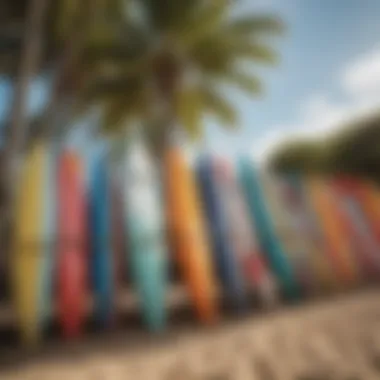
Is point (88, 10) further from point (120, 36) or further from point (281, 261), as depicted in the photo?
point (281, 261)

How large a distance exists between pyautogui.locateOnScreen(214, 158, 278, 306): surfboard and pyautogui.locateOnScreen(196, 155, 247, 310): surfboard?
0.07 feet

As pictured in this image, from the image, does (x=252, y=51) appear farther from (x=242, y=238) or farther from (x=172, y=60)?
(x=242, y=238)

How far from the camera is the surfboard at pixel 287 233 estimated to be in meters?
2.68

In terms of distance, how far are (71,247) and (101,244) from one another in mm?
130

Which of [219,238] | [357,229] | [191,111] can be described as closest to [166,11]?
[191,111]

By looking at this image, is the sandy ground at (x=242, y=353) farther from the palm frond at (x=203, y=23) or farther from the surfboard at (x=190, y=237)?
the palm frond at (x=203, y=23)

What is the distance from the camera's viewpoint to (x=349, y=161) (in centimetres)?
496

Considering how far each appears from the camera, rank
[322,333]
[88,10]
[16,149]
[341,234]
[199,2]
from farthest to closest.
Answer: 1. [199,2]
2. [88,10]
3. [16,149]
4. [341,234]
5. [322,333]

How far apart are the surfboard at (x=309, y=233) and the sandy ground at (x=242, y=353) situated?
454 millimetres

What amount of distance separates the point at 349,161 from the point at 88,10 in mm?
2642

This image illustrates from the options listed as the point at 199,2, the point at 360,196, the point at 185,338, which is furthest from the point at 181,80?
the point at 185,338

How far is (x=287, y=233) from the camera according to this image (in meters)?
2.77

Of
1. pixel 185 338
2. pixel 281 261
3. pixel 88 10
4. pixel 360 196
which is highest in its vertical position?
pixel 88 10

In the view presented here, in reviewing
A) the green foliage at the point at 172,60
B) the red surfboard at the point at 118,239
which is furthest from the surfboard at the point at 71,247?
the green foliage at the point at 172,60
